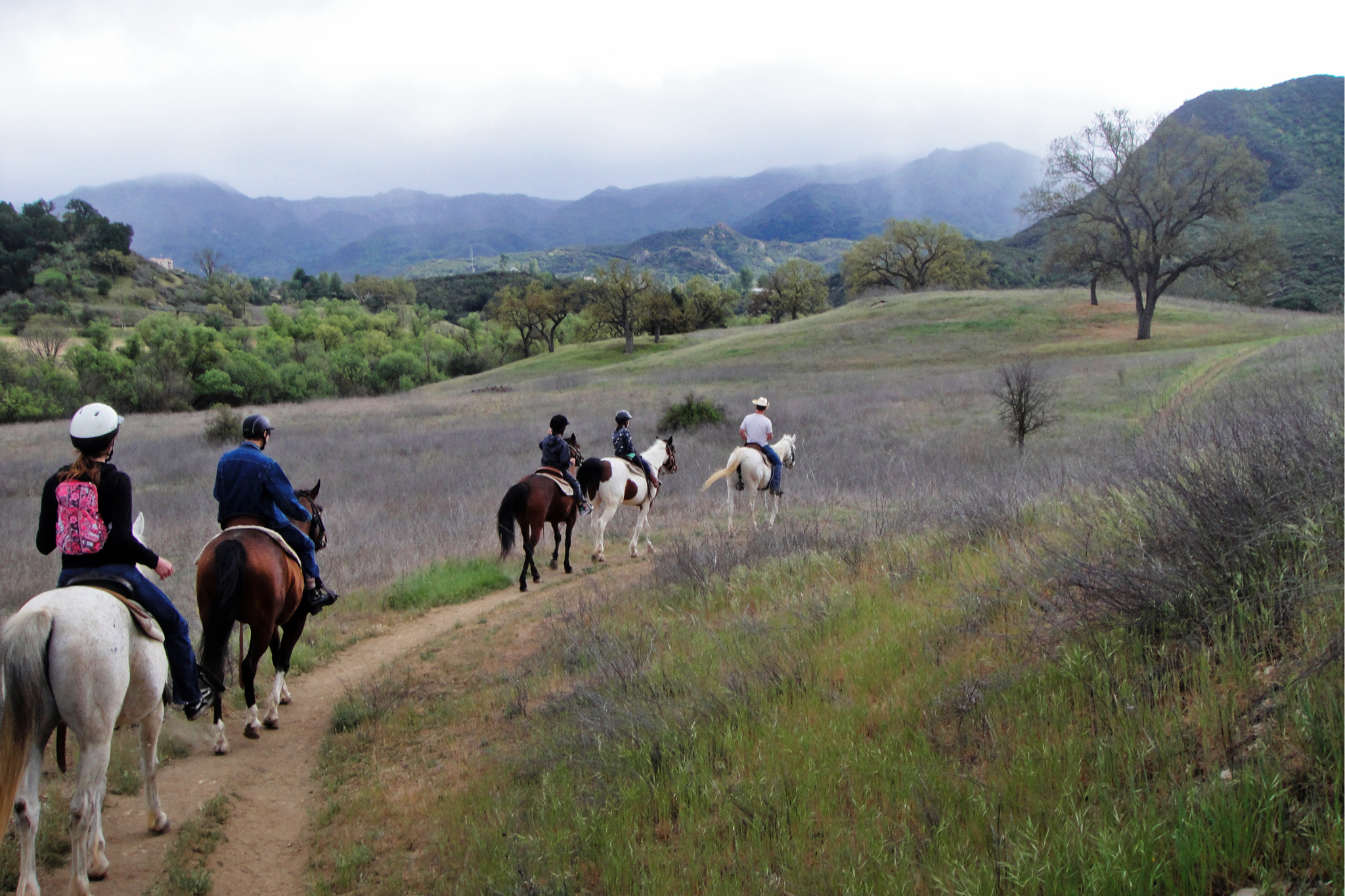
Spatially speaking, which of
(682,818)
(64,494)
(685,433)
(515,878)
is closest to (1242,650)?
(682,818)

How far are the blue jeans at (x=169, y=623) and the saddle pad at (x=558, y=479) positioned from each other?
6.95 metres

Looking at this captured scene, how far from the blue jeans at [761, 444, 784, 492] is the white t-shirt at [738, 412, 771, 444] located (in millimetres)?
163

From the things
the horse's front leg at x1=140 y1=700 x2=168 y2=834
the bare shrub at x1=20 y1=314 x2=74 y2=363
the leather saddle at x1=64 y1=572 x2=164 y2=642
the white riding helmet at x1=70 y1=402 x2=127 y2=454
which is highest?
the bare shrub at x1=20 y1=314 x2=74 y2=363

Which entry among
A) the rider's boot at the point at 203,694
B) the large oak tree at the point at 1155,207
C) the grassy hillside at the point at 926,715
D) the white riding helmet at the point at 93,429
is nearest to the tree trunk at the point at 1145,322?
the large oak tree at the point at 1155,207

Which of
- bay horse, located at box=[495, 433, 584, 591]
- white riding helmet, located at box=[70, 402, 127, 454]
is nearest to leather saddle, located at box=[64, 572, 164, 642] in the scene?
white riding helmet, located at box=[70, 402, 127, 454]

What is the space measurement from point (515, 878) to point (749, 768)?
1376 mm

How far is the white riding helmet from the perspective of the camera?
16.5 ft

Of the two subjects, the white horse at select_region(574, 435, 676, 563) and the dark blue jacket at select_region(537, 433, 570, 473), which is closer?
the dark blue jacket at select_region(537, 433, 570, 473)

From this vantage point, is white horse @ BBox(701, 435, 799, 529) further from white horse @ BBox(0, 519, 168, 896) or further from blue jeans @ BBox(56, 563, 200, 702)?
white horse @ BBox(0, 519, 168, 896)

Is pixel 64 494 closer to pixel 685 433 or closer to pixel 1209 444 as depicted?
pixel 1209 444

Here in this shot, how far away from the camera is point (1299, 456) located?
15.0ft

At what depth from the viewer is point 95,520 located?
16.3 ft

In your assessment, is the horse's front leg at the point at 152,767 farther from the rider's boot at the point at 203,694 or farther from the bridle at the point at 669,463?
the bridle at the point at 669,463

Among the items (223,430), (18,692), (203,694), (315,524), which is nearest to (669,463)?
(315,524)
